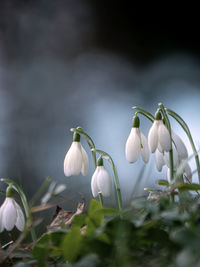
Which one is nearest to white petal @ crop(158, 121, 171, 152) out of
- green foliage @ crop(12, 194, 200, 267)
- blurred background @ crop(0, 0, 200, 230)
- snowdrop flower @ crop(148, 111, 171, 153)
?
snowdrop flower @ crop(148, 111, 171, 153)

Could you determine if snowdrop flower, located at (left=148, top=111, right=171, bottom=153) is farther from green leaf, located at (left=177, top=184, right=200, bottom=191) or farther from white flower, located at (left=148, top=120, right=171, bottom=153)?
green leaf, located at (left=177, top=184, right=200, bottom=191)

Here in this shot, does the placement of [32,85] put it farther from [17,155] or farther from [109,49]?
[17,155]

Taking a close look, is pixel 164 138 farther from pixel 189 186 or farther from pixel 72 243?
pixel 72 243

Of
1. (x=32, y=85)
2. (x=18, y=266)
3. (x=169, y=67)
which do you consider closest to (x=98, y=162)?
(x=18, y=266)

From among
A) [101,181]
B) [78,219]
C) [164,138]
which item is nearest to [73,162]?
[101,181]

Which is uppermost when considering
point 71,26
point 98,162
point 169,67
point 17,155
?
point 71,26

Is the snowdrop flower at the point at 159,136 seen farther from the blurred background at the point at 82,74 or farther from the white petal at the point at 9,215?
the blurred background at the point at 82,74

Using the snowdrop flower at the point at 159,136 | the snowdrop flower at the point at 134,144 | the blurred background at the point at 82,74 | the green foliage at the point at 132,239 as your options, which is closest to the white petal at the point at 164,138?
the snowdrop flower at the point at 159,136
